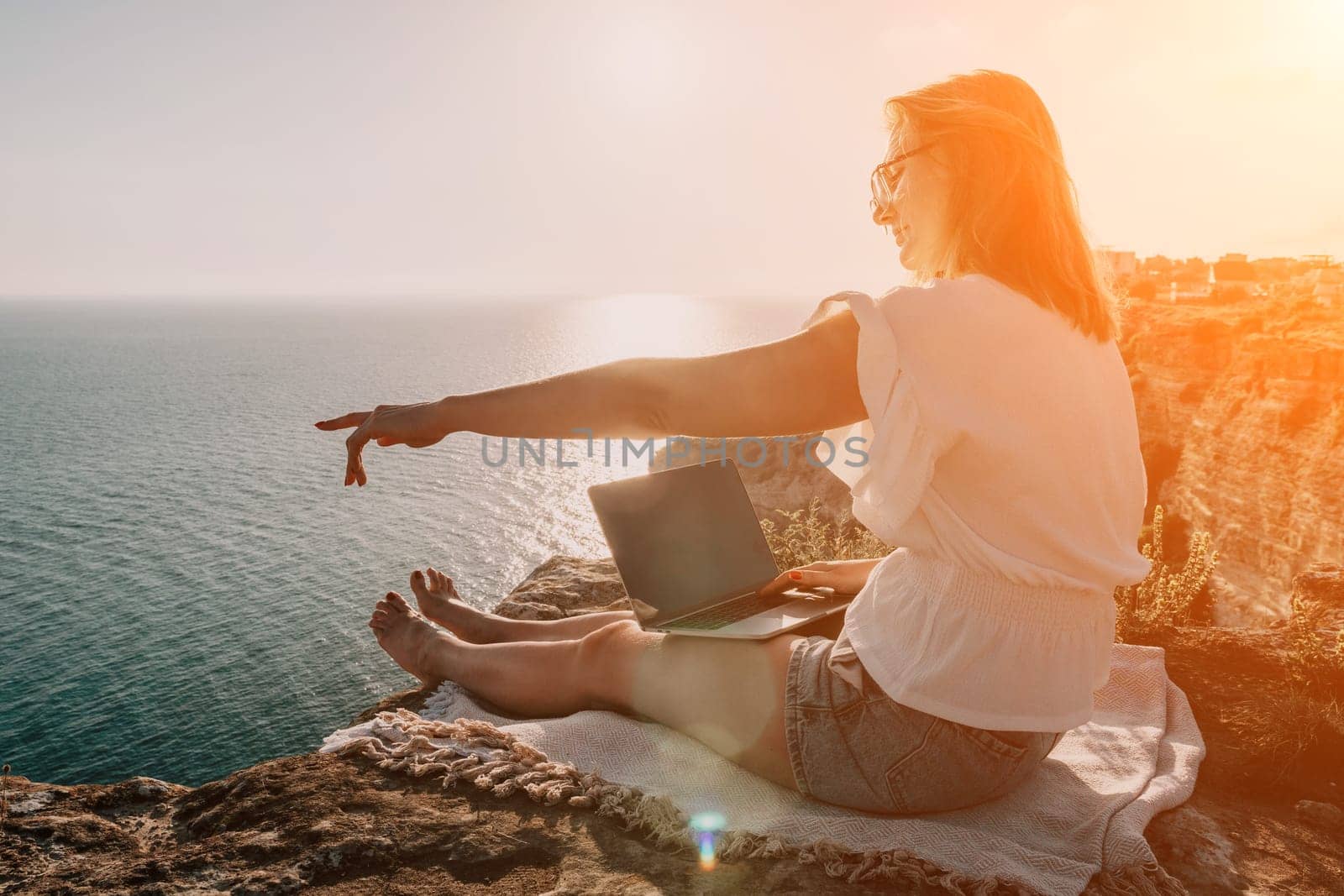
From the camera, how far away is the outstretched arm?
2.17 m

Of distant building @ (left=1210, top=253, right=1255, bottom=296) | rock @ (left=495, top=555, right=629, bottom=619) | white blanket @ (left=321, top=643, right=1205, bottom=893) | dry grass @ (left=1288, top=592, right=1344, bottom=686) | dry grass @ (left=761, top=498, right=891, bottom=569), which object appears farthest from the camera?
distant building @ (left=1210, top=253, right=1255, bottom=296)

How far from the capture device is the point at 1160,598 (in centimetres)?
469

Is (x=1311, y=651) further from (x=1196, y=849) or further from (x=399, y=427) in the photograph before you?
(x=399, y=427)

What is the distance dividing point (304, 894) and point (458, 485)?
186ft

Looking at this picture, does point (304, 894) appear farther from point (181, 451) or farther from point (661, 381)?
point (181, 451)

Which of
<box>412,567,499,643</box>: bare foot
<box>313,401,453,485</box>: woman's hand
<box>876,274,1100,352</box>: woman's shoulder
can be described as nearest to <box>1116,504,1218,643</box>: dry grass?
<box>876,274,1100,352</box>: woman's shoulder

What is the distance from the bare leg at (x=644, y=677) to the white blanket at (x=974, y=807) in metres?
0.11

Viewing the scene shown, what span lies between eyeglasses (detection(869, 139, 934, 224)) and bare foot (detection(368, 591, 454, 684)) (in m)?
3.07

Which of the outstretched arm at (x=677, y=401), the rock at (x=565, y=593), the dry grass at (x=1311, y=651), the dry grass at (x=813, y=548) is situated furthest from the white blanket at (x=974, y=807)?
the dry grass at (x=813, y=548)

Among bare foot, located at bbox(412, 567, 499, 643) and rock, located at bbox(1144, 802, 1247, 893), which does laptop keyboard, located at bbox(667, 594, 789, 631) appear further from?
rock, located at bbox(1144, 802, 1247, 893)

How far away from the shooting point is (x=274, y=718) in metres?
30.0

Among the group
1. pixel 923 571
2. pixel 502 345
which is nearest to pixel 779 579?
pixel 923 571

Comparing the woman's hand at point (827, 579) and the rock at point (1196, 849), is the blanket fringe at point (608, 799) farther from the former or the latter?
the woman's hand at point (827, 579)

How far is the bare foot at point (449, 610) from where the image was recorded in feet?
14.8
